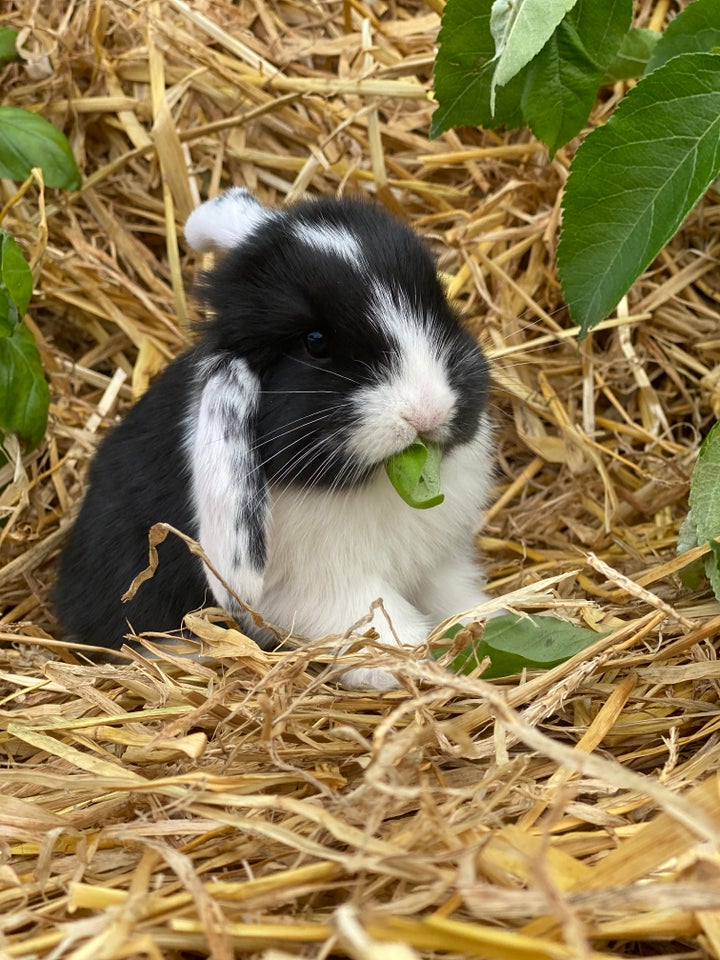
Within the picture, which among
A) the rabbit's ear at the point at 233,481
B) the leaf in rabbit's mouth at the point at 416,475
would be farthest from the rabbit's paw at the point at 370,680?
the leaf in rabbit's mouth at the point at 416,475

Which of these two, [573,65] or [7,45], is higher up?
[573,65]

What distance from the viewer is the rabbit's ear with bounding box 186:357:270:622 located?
2898 mm

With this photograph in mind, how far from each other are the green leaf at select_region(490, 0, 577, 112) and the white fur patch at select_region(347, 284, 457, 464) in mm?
724

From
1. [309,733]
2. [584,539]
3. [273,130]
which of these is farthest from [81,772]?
[273,130]

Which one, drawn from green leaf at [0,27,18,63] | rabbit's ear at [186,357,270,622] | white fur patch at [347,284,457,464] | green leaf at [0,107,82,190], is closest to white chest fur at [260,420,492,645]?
rabbit's ear at [186,357,270,622]

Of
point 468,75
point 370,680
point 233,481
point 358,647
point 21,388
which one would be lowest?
point 370,680

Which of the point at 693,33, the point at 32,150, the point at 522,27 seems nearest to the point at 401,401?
the point at 522,27

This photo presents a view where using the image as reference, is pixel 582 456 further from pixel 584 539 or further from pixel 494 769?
pixel 494 769

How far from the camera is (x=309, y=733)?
2691 millimetres

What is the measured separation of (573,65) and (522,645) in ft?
5.68

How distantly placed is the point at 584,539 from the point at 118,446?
1691 millimetres

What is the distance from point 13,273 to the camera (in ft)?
12.0

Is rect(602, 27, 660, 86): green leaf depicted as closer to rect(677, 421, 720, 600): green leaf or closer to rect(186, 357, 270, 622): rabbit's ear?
rect(677, 421, 720, 600): green leaf

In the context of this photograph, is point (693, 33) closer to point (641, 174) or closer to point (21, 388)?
point (641, 174)
